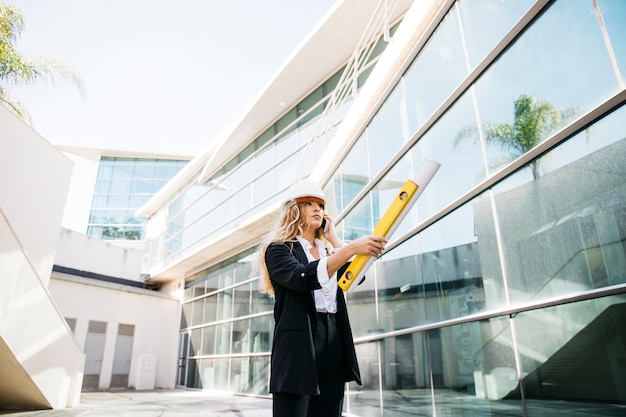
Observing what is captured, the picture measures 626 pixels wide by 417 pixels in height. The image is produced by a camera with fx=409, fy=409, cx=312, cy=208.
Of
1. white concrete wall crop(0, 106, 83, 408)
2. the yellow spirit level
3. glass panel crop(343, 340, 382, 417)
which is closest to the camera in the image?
the yellow spirit level

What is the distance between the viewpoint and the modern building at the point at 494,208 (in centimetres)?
247

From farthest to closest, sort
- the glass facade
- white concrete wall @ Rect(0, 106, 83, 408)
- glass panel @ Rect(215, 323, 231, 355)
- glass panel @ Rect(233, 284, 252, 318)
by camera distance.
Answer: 1. the glass facade
2. glass panel @ Rect(215, 323, 231, 355)
3. glass panel @ Rect(233, 284, 252, 318)
4. white concrete wall @ Rect(0, 106, 83, 408)

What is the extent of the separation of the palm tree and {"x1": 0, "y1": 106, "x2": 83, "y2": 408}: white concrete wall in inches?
65.8

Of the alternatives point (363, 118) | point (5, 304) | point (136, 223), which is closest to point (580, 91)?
point (363, 118)

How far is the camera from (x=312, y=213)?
196 cm

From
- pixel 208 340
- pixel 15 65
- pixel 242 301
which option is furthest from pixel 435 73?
pixel 208 340

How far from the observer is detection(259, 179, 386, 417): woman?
1532mm

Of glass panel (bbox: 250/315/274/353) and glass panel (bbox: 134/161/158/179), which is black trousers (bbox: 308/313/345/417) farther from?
glass panel (bbox: 134/161/158/179)

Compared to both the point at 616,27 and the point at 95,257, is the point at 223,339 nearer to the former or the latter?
the point at 95,257

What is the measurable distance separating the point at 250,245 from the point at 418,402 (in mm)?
10625

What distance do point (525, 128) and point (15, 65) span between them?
1139 cm

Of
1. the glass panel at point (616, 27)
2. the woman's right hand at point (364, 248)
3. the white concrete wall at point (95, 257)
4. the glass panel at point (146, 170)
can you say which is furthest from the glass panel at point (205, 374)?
the glass panel at point (146, 170)

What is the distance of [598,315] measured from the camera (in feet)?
7.89

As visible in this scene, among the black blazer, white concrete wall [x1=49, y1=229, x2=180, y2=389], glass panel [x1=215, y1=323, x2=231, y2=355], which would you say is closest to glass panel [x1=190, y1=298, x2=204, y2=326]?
white concrete wall [x1=49, y1=229, x2=180, y2=389]
